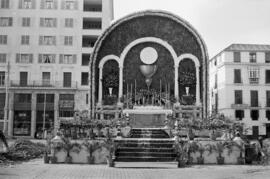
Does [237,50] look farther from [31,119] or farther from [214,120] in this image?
[214,120]

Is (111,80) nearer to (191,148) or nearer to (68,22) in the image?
(191,148)

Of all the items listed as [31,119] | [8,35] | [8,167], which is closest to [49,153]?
[8,167]

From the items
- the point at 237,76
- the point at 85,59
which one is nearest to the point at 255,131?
the point at 237,76

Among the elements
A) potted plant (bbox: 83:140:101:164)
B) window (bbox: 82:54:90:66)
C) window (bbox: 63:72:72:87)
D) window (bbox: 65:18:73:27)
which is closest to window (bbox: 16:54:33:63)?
window (bbox: 63:72:72:87)

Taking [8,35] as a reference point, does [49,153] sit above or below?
below

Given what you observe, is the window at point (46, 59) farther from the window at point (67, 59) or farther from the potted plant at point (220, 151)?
the potted plant at point (220, 151)

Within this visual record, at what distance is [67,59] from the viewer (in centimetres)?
4694

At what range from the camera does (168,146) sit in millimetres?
18578

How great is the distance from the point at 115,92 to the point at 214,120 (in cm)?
1058

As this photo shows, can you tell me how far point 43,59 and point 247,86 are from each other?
26109 mm

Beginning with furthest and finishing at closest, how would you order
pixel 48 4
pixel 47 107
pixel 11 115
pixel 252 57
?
1. pixel 252 57
2. pixel 48 4
3. pixel 47 107
4. pixel 11 115

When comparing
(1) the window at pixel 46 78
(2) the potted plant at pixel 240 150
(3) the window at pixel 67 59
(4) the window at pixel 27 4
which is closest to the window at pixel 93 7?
(3) the window at pixel 67 59

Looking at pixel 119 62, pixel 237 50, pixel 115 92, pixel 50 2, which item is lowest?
pixel 115 92

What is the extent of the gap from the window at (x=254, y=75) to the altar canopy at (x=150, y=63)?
80.0 feet
